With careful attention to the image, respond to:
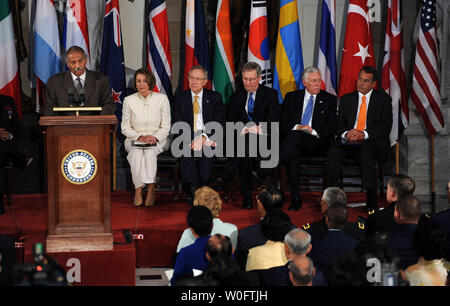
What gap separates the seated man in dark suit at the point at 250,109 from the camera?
20.2 ft

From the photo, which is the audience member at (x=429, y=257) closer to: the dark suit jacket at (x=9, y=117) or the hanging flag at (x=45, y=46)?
the dark suit jacket at (x=9, y=117)

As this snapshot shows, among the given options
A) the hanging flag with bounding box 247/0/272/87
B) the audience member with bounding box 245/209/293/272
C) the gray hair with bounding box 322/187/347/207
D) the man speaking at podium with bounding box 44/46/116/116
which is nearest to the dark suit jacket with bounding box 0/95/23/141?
the man speaking at podium with bounding box 44/46/116/116

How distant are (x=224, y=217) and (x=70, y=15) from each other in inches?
113

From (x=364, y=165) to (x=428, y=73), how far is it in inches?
71.3

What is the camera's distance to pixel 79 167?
4516 mm

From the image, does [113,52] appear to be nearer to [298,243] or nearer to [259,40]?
[259,40]

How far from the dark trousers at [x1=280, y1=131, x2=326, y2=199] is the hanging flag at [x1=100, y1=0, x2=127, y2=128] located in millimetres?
2015

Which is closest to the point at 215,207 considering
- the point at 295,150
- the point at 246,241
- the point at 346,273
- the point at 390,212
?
the point at 246,241

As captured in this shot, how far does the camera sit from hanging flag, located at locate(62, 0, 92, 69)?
7.05 meters

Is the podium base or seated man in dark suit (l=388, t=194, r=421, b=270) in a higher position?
seated man in dark suit (l=388, t=194, r=421, b=270)

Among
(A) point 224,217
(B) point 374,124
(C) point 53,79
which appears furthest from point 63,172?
(B) point 374,124

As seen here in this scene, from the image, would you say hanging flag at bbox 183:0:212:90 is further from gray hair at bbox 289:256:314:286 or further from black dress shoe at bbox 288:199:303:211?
gray hair at bbox 289:256:314:286

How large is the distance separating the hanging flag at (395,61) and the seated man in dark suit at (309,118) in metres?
1.16

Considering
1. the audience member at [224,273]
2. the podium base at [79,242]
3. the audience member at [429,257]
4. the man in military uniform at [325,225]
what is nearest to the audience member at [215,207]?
the man in military uniform at [325,225]
